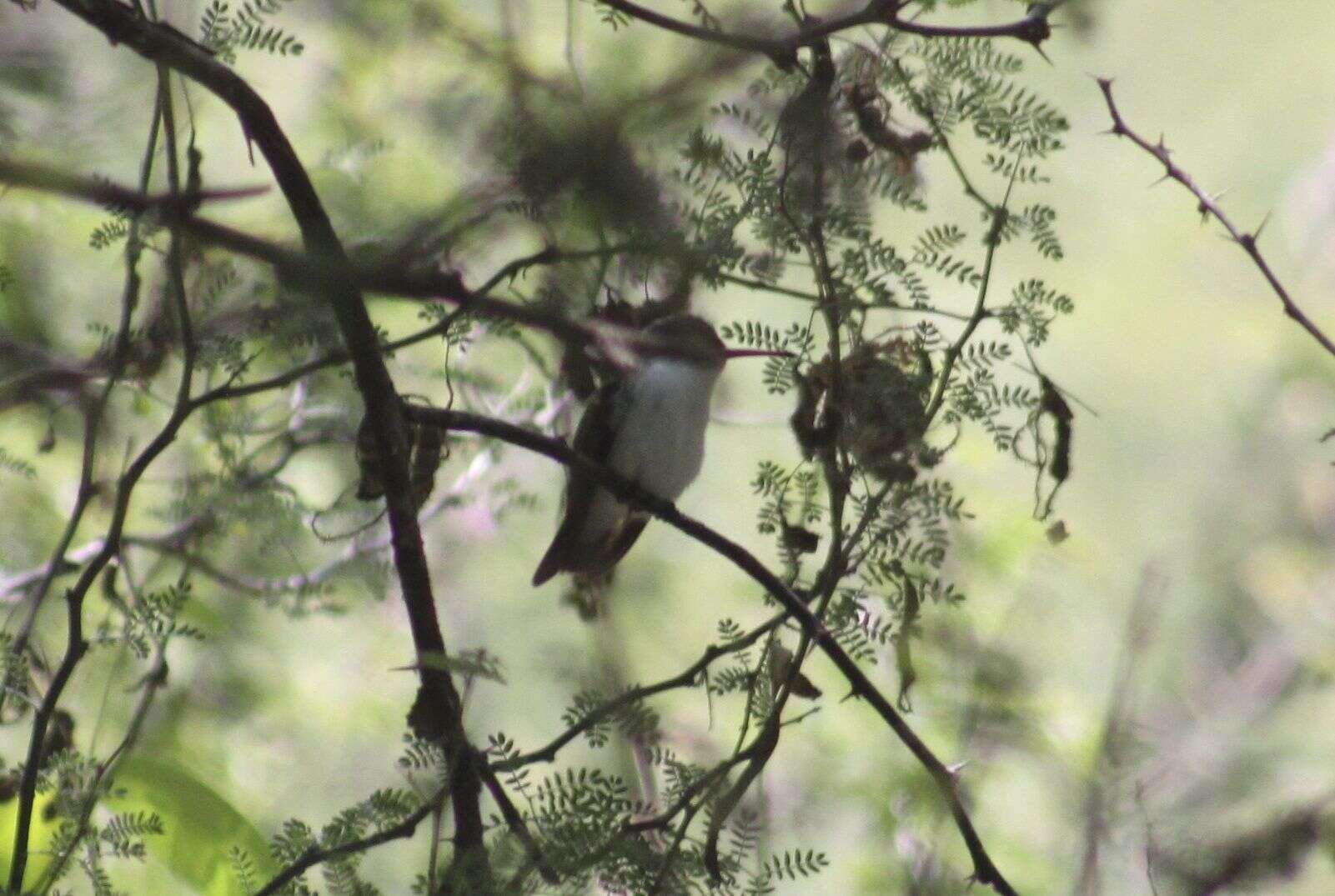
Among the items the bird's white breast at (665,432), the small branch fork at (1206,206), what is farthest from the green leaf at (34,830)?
the small branch fork at (1206,206)

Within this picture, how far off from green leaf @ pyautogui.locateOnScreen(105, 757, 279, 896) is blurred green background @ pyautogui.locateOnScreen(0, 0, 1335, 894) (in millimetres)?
207

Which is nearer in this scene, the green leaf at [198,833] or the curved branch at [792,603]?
the curved branch at [792,603]

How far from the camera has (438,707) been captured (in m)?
1.92

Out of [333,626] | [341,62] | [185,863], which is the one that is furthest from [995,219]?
[333,626]

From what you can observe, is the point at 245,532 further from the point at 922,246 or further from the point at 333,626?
the point at 333,626

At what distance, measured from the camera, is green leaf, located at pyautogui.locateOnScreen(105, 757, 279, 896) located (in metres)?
2.18

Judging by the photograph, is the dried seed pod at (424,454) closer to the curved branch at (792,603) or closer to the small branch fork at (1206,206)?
the curved branch at (792,603)

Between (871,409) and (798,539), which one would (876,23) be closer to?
(871,409)

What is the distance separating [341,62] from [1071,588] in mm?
3874

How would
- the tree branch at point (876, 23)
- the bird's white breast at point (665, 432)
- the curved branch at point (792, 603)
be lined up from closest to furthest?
the tree branch at point (876, 23)
the curved branch at point (792, 603)
the bird's white breast at point (665, 432)

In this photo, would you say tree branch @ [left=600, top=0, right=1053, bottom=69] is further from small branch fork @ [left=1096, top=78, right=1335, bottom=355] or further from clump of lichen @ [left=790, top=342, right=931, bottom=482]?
clump of lichen @ [left=790, top=342, right=931, bottom=482]

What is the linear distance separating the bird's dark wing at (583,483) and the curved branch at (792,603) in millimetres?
1078

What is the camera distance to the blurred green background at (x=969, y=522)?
2.15 m

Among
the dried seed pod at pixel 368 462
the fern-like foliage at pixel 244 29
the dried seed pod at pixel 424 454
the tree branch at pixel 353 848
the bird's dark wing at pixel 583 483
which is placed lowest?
the tree branch at pixel 353 848
